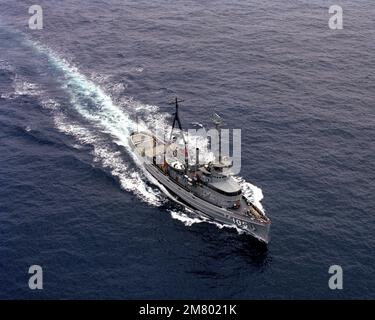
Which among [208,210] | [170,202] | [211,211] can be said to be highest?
[170,202]

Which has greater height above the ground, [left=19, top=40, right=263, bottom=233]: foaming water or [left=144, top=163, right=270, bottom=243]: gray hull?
[left=19, top=40, right=263, bottom=233]: foaming water

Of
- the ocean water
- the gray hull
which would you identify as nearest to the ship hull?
the gray hull

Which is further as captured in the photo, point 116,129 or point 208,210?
point 116,129

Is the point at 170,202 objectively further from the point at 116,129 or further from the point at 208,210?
the point at 116,129

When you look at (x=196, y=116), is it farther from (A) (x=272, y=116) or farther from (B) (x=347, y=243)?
(B) (x=347, y=243)

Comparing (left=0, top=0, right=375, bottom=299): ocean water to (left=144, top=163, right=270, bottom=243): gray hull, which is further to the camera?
(left=144, top=163, right=270, bottom=243): gray hull

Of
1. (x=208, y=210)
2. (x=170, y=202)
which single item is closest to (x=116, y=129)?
(x=170, y=202)

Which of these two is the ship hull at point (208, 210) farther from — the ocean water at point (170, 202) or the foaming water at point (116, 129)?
the ocean water at point (170, 202)

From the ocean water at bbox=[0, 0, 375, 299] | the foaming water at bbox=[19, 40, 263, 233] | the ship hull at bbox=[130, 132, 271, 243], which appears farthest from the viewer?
the foaming water at bbox=[19, 40, 263, 233]

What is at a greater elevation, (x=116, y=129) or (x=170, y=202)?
(x=116, y=129)

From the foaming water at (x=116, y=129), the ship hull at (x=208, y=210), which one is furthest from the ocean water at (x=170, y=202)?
the ship hull at (x=208, y=210)

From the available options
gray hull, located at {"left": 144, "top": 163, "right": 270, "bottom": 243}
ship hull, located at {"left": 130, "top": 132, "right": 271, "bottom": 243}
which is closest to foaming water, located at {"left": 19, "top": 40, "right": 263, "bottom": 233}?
ship hull, located at {"left": 130, "top": 132, "right": 271, "bottom": 243}

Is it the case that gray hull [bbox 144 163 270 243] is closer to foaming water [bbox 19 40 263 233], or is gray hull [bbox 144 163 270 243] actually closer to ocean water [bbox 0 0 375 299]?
foaming water [bbox 19 40 263 233]

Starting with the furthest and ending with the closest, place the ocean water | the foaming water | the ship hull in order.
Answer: the foaming water, the ship hull, the ocean water
